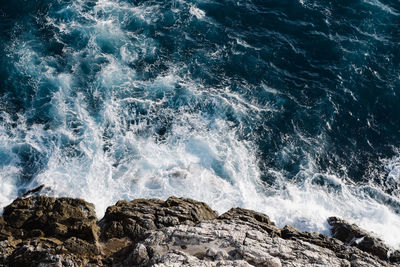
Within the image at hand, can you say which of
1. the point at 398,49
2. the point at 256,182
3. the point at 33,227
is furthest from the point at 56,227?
the point at 398,49

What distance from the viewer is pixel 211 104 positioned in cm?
5003

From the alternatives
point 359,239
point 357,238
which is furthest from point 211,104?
point 359,239

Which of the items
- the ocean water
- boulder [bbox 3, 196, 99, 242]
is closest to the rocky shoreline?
boulder [bbox 3, 196, 99, 242]

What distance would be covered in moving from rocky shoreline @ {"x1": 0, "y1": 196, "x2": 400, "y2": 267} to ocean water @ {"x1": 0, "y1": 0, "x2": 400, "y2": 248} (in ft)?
15.8

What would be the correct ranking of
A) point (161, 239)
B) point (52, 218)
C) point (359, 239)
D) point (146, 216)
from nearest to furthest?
point (161, 239)
point (52, 218)
point (146, 216)
point (359, 239)

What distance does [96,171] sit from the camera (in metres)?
44.1

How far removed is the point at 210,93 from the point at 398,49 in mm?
24832

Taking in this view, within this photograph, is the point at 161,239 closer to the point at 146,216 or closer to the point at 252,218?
the point at 146,216

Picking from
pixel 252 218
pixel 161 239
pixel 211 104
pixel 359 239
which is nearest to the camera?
pixel 161 239

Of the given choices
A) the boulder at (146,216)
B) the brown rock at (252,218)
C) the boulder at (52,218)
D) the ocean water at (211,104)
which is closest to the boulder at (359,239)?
the ocean water at (211,104)

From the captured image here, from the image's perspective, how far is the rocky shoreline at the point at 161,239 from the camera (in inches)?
1211

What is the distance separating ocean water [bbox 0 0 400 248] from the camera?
43750 mm

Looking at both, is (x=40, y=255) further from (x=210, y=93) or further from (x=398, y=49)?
(x=398, y=49)

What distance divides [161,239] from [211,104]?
70.5ft
